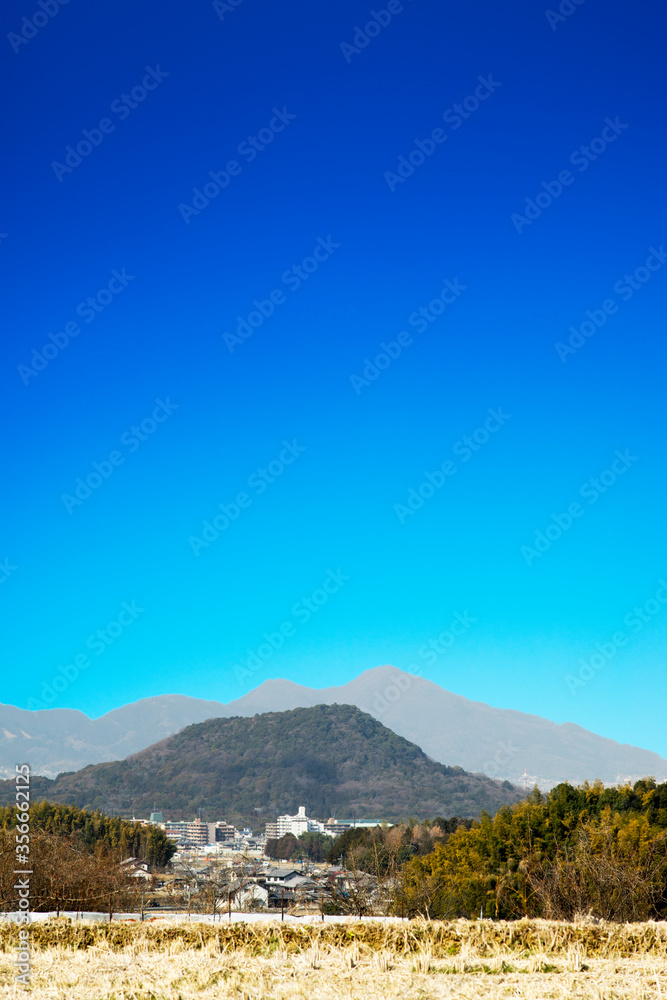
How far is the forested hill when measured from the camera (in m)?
117

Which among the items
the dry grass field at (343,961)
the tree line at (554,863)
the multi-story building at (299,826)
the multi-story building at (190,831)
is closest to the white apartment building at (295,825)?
the multi-story building at (299,826)

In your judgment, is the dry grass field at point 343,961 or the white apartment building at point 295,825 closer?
the dry grass field at point 343,961

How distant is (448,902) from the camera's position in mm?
17047

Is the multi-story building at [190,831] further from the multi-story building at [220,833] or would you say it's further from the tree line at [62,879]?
the tree line at [62,879]

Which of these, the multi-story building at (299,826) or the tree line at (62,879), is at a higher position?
the tree line at (62,879)

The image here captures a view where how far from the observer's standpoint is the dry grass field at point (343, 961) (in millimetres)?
4688

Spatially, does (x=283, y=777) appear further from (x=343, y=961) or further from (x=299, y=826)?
(x=343, y=961)

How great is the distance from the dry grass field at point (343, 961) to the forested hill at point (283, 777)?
347 ft

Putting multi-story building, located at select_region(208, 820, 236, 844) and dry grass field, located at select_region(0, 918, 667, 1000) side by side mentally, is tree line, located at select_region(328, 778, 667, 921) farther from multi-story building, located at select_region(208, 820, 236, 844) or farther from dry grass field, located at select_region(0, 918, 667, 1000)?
multi-story building, located at select_region(208, 820, 236, 844)

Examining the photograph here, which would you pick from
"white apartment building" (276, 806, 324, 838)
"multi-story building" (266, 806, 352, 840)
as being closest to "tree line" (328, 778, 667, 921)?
"multi-story building" (266, 806, 352, 840)

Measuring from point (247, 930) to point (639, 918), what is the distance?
23.9 feet

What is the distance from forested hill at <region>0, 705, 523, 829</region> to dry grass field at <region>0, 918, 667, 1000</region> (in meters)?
106

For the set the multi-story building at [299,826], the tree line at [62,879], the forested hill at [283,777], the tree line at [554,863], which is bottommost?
the multi-story building at [299,826]

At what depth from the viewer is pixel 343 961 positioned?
17.8 feet
